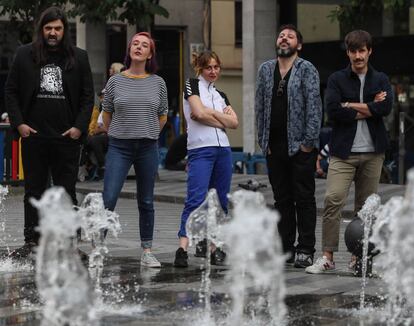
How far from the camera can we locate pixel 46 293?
4.75 metres

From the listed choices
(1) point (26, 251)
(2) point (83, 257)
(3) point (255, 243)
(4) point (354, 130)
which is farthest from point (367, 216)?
(3) point (255, 243)

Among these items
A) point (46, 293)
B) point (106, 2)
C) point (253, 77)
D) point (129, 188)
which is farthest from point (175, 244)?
point (253, 77)

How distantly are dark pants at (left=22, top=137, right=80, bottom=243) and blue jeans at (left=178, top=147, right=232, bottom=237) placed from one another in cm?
99

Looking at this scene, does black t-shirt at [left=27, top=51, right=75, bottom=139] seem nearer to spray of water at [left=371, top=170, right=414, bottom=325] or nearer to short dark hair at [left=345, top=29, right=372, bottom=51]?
short dark hair at [left=345, top=29, right=372, bottom=51]

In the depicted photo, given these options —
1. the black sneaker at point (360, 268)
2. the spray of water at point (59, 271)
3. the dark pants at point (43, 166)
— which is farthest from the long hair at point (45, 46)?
the spray of water at point (59, 271)

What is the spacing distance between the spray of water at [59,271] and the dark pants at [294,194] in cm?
388

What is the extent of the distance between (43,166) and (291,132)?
83.5 inches

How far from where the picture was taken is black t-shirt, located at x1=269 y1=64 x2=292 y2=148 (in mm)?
8328

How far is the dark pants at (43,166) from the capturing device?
827cm

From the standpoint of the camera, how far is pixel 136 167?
844cm

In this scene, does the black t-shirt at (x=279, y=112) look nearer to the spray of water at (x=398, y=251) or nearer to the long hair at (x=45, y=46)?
the long hair at (x=45, y=46)

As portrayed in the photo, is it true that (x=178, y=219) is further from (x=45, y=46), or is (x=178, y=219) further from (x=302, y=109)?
(x=45, y=46)

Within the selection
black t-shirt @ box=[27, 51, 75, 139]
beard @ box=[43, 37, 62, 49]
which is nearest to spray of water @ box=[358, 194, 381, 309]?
black t-shirt @ box=[27, 51, 75, 139]

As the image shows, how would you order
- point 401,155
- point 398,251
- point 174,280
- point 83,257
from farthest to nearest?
point 401,155 < point 83,257 < point 174,280 < point 398,251
